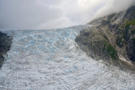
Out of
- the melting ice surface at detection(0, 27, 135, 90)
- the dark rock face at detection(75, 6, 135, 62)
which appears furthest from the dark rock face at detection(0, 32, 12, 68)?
the dark rock face at detection(75, 6, 135, 62)

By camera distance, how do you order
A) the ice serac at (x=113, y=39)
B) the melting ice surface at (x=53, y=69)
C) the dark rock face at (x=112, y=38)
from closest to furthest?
the melting ice surface at (x=53, y=69) → the ice serac at (x=113, y=39) → the dark rock face at (x=112, y=38)

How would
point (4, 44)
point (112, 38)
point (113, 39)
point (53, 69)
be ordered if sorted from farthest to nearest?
point (112, 38)
point (113, 39)
point (4, 44)
point (53, 69)

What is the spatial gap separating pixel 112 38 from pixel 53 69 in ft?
51.2

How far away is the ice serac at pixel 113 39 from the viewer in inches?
1247

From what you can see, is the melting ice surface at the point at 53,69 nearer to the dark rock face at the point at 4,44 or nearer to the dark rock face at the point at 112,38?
the dark rock face at the point at 4,44

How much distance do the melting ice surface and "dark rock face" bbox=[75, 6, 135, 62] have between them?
262 centimetres

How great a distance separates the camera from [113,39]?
36.5 m

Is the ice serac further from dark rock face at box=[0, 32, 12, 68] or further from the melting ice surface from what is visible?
dark rock face at box=[0, 32, 12, 68]

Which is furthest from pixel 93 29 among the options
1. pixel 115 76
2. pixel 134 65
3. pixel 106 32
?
pixel 115 76

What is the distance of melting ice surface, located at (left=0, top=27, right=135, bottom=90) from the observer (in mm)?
22969

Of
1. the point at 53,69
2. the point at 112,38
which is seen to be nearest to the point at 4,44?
the point at 53,69

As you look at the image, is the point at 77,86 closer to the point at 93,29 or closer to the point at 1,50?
the point at 1,50

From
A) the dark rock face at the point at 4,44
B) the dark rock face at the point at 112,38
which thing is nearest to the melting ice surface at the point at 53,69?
the dark rock face at the point at 4,44

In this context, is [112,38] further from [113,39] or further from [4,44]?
[4,44]
